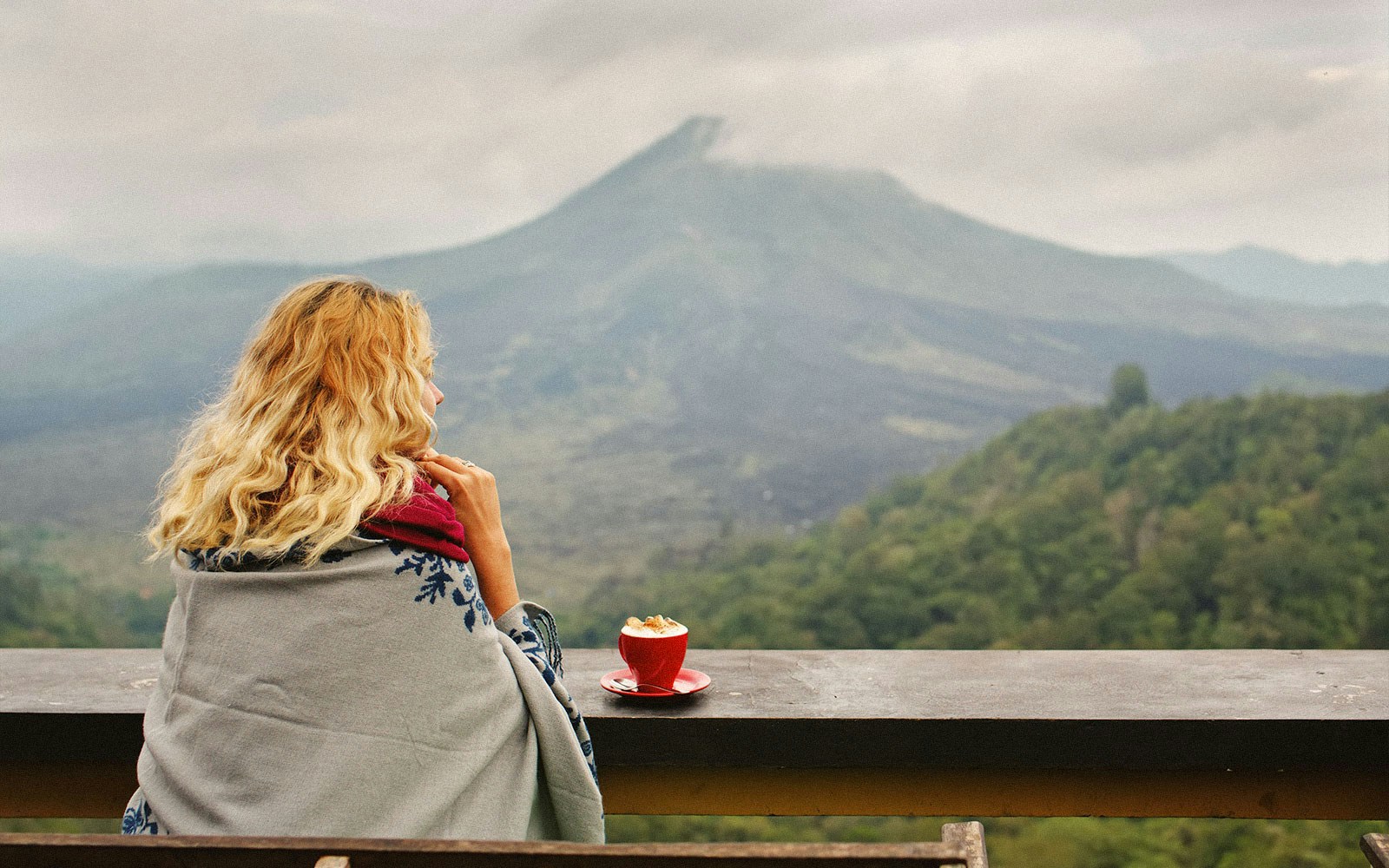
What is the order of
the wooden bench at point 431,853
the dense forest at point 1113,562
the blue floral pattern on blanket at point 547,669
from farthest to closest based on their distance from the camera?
the dense forest at point 1113,562 < the blue floral pattern on blanket at point 547,669 < the wooden bench at point 431,853

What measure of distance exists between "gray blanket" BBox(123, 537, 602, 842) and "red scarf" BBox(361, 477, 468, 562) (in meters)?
0.01

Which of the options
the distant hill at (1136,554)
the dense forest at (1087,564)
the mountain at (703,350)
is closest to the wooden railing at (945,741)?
the dense forest at (1087,564)

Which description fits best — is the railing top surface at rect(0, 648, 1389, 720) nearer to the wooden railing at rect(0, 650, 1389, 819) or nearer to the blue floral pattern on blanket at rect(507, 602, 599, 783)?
the wooden railing at rect(0, 650, 1389, 819)

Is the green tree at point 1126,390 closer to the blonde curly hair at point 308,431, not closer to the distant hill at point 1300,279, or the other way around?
the blonde curly hair at point 308,431

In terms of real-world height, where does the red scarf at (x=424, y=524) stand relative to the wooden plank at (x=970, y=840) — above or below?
above

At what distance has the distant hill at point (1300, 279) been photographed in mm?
74500

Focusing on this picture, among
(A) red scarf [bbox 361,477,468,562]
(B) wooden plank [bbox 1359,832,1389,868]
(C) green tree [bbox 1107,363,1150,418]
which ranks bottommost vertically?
(C) green tree [bbox 1107,363,1150,418]

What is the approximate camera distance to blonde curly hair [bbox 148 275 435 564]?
3.58 ft

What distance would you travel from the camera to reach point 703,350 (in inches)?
3204

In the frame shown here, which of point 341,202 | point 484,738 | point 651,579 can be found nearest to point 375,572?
point 484,738

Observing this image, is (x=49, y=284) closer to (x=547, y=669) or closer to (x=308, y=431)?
(x=308, y=431)

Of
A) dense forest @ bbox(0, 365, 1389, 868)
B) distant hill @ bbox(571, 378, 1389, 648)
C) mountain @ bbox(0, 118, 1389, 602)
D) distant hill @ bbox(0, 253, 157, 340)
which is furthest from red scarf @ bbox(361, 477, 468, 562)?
distant hill @ bbox(0, 253, 157, 340)

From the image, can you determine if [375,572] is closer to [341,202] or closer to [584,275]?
[584,275]

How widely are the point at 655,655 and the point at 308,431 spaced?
55cm
